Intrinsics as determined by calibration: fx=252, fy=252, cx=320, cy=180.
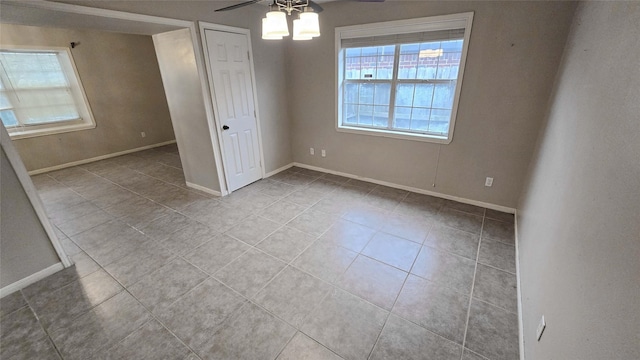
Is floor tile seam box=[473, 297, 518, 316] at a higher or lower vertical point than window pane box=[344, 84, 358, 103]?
lower

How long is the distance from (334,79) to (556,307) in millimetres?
3386

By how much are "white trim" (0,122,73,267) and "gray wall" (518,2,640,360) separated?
3355mm

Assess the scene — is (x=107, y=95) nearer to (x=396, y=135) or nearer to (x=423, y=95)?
(x=396, y=135)

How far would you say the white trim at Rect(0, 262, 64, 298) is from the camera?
201cm

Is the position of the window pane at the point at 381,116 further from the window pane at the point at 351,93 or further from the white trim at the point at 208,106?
the white trim at the point at 208,106

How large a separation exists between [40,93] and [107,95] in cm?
95

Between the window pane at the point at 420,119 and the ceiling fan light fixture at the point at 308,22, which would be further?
the window pane at the point at 420,119

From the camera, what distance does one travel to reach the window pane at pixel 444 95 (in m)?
3.03

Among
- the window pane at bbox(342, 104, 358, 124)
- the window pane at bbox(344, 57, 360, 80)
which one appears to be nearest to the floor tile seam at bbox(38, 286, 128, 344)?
the window pane at bbox(342, 104, 358, 124)

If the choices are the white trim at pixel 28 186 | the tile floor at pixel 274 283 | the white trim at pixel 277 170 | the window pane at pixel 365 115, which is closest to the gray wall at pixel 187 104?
the tile floor at pixel 274 283

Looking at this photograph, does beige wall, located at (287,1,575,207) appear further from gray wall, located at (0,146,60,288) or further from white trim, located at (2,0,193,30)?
gray wall, located at (0,146,60,288)

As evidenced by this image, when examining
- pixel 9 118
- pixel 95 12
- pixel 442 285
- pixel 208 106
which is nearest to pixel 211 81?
pixel 208 106

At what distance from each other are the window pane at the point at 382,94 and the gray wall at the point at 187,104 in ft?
7.68

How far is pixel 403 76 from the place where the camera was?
3.29 metres
